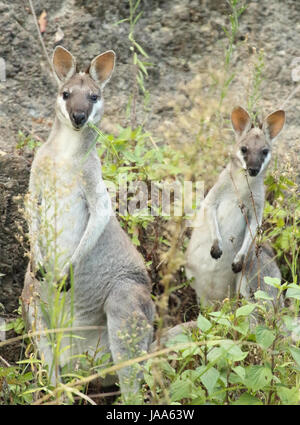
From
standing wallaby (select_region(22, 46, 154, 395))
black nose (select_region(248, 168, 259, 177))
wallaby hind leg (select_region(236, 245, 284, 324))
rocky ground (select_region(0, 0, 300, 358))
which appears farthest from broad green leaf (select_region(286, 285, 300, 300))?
rocky ground (select_region(0, 0, 300, 358))

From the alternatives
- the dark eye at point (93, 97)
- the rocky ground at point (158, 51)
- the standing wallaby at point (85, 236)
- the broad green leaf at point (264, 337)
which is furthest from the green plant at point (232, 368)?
the rocky ground at point (158, 51)

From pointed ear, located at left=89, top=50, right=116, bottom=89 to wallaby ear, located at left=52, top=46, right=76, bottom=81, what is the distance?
133 millimetres

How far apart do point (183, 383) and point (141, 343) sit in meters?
0.93

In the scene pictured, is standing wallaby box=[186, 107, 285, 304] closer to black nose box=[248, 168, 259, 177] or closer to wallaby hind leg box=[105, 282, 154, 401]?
black nose box=[248, 168, 259, 177]

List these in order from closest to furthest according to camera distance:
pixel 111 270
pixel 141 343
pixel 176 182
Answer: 1. pixel 141 343
2. pixel 111 270
3. pixel 176 182

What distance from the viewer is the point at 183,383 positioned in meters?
3.43

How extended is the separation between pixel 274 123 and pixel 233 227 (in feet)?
2.82

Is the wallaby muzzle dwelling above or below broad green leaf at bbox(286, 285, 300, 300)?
above

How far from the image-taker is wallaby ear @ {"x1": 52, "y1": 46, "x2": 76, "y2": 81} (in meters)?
4.82

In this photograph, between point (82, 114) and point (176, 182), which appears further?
point (176, 182)

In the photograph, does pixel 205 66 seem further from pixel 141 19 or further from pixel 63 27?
pixel 63 27

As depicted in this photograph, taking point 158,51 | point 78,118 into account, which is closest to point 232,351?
point 78,118
